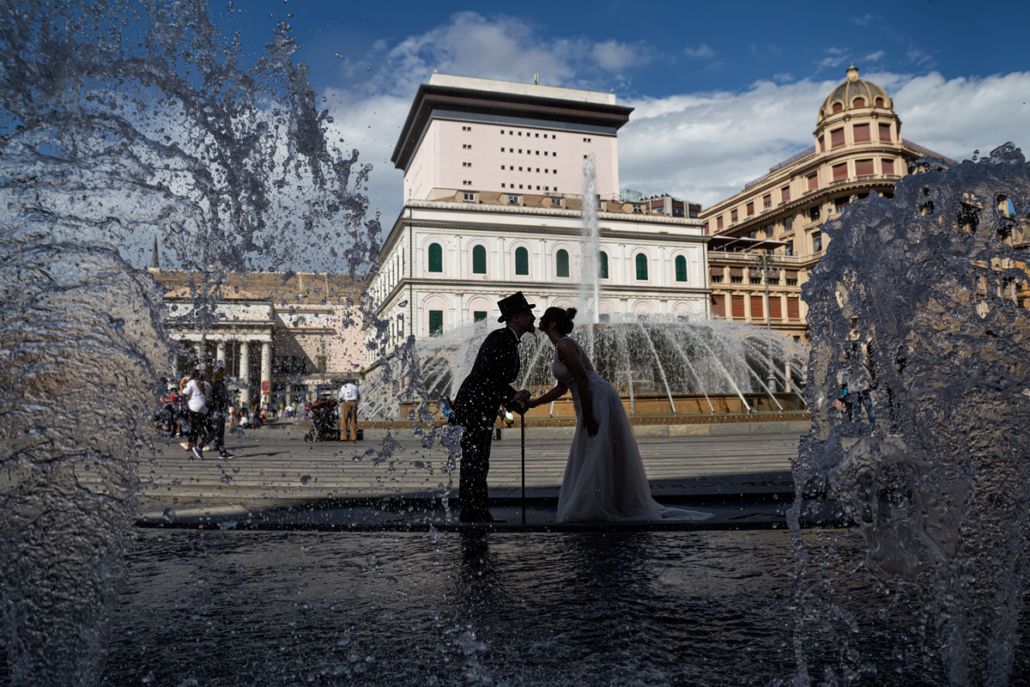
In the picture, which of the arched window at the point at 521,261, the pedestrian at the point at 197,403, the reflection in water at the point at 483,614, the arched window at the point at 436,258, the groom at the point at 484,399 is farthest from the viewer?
the arched window at the point at 521,261

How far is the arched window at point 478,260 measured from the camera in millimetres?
49062

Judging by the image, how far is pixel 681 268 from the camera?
176 ft

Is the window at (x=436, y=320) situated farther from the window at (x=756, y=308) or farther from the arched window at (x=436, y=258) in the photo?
the window at (x=756, y=308)

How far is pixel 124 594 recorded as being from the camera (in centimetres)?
309

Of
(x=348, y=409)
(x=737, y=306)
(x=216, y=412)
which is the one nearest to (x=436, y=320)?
(x=737, y=306)

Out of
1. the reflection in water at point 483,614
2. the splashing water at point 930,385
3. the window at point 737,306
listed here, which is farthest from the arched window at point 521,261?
the splashing water at point 930,385

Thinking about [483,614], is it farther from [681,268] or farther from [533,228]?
[681,268]

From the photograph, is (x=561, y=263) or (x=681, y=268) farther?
(x=681, y=268)

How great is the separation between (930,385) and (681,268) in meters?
52.2

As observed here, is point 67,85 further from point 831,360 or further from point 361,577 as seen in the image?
point 831,360

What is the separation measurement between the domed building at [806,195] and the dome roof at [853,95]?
0.21 feet

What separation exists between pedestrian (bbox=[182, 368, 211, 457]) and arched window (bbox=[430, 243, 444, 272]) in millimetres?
35600

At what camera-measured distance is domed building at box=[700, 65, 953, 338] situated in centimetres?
5272

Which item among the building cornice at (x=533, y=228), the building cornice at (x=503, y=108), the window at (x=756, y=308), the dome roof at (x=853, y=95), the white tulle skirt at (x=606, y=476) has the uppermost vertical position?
the building cornice at (x=503, y=108)
